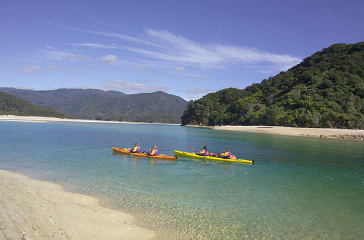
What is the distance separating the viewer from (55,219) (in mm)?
6195

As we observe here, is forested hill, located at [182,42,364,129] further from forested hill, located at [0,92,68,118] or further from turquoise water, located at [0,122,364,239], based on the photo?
forested hill, located at [0,92,68,118]

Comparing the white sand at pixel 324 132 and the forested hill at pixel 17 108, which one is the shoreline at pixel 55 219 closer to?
the white sand at pixel 324 132

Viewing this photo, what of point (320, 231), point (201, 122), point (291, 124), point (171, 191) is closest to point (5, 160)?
point (171, 191)

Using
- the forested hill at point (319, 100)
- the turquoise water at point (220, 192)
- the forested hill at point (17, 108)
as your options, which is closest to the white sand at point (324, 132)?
the forested hill at point (319, 100)

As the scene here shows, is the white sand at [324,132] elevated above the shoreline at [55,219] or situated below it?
above

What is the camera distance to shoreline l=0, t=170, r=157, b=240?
17.4 feet

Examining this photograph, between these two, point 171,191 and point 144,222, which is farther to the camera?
point 171,191

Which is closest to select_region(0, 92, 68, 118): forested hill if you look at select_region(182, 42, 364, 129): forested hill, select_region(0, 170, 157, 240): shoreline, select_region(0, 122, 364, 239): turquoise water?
select_region(182, 42, 364, 129): forested hill

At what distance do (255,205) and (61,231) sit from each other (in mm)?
7462

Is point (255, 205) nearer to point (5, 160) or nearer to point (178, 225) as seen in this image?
point (178, 225)

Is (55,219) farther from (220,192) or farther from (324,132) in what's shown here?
(324,132)

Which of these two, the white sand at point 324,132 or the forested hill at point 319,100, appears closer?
the white sand at point 324,132

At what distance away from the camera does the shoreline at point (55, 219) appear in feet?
17.4

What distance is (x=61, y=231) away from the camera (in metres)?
5.57
